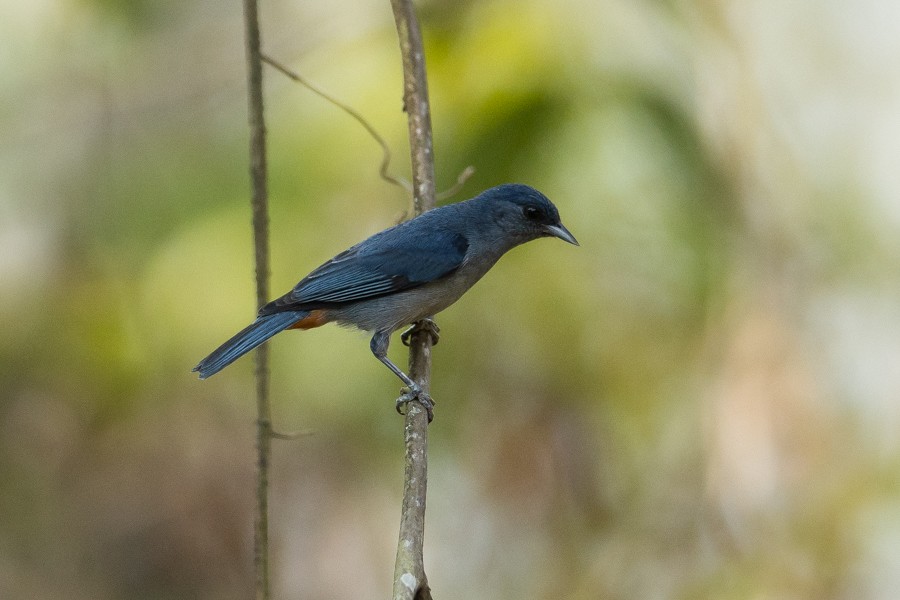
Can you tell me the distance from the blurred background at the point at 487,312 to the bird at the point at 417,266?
39 cm

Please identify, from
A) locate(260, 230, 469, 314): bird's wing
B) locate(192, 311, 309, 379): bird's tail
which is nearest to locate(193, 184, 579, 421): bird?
locate(260, 230, 469, 314): bird's wing

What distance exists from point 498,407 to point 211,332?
1.77 meters

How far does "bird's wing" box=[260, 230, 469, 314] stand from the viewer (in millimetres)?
4965

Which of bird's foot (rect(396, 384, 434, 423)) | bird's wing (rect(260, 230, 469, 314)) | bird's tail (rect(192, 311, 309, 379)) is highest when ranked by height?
bird's wing (rect(260, 230, 469, 314))

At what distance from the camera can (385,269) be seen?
200 inches

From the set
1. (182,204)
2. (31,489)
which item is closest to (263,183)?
(182,204)

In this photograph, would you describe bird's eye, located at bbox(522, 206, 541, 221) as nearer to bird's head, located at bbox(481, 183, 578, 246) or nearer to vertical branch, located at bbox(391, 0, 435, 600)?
bird's head, located at bbox(481, 183, 578, 246)

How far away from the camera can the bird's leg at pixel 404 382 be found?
4180mm

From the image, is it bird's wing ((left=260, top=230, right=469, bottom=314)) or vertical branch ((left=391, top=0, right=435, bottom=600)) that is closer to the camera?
vertical branch ((left=391, top=0, right=435, bottom=600))

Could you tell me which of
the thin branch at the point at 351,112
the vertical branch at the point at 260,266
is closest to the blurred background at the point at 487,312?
the thin branch at the point at 351,112

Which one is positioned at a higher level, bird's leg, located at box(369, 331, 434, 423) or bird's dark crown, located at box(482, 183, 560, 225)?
bird's dark crown, located at box(482, 183, 560, 225)

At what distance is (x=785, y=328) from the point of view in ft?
20.6

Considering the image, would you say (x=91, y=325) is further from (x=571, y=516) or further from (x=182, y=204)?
(x=571, y=516)

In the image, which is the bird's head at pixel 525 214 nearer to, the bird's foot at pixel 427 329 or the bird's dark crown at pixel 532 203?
the bird's dark crown at pixel 532 203
